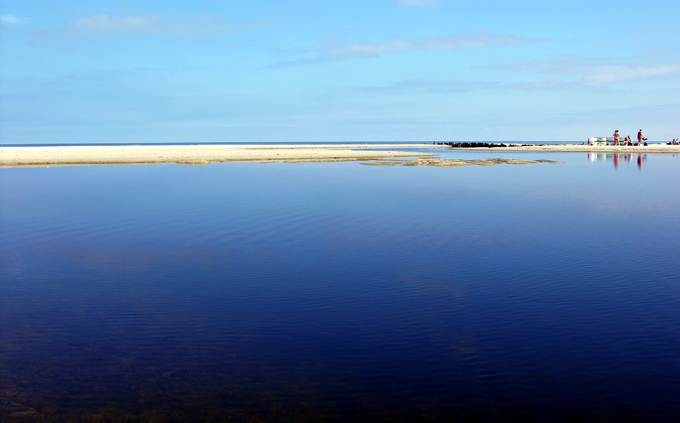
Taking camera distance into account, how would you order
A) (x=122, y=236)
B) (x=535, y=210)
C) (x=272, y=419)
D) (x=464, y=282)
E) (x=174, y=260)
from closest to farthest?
(x=272, y=419) → (x=464, y=282) → (x=174, y=260) → (x=122, y=236) → (x=535, y=210)

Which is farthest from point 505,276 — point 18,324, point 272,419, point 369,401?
point 18,324

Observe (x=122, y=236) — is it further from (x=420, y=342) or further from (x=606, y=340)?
(x=606, y=340)

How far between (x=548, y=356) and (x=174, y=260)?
1078cm

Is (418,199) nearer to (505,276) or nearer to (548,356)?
(505,276)

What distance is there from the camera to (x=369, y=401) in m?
7.80

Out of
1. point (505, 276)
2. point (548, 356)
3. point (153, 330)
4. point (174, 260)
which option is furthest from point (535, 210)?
point (153, 330)

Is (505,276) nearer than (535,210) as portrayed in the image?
Yes

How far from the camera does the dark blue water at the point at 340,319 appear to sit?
784 centimetres

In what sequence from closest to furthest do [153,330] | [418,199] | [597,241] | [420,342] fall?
[420,342] < [153,330] < [597,241] < [418,199]

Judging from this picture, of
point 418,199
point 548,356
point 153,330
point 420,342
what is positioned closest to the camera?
point 548,356

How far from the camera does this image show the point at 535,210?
27641 mm

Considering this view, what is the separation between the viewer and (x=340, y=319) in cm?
1118

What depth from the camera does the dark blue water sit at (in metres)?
7.84

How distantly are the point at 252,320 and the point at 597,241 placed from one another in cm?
1295
